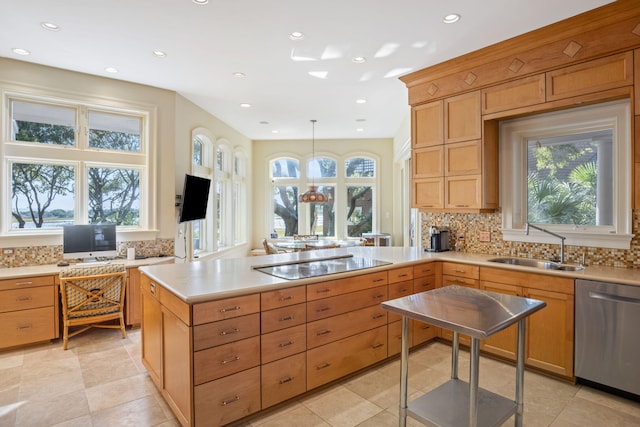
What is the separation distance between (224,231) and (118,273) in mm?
3503

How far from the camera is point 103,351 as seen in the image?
135 inches

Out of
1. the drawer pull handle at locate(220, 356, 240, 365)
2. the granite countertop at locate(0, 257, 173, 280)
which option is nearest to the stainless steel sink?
the drawer pull handle at locate(220, 356, 240, 365)

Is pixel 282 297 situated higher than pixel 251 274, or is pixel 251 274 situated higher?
pixel 251 274

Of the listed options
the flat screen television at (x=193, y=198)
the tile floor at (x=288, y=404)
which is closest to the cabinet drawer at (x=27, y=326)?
the tile floor at (x=288, y=404)

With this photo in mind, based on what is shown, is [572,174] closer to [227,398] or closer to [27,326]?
[227,398]

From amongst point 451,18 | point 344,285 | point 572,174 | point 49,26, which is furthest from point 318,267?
point 49,26

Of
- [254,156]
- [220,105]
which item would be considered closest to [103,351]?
[220,105]

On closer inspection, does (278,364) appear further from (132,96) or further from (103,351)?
(132,96)

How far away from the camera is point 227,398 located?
2.11 meters

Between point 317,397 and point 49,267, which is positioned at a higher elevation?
point 49,267

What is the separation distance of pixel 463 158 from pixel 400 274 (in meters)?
1.50

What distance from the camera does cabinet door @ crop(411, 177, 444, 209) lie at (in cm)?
393

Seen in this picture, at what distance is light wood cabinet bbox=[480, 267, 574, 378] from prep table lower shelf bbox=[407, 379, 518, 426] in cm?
99

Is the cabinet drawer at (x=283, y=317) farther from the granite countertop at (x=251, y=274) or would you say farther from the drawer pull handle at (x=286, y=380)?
the drawer pull handle at (x=286, y=380)
